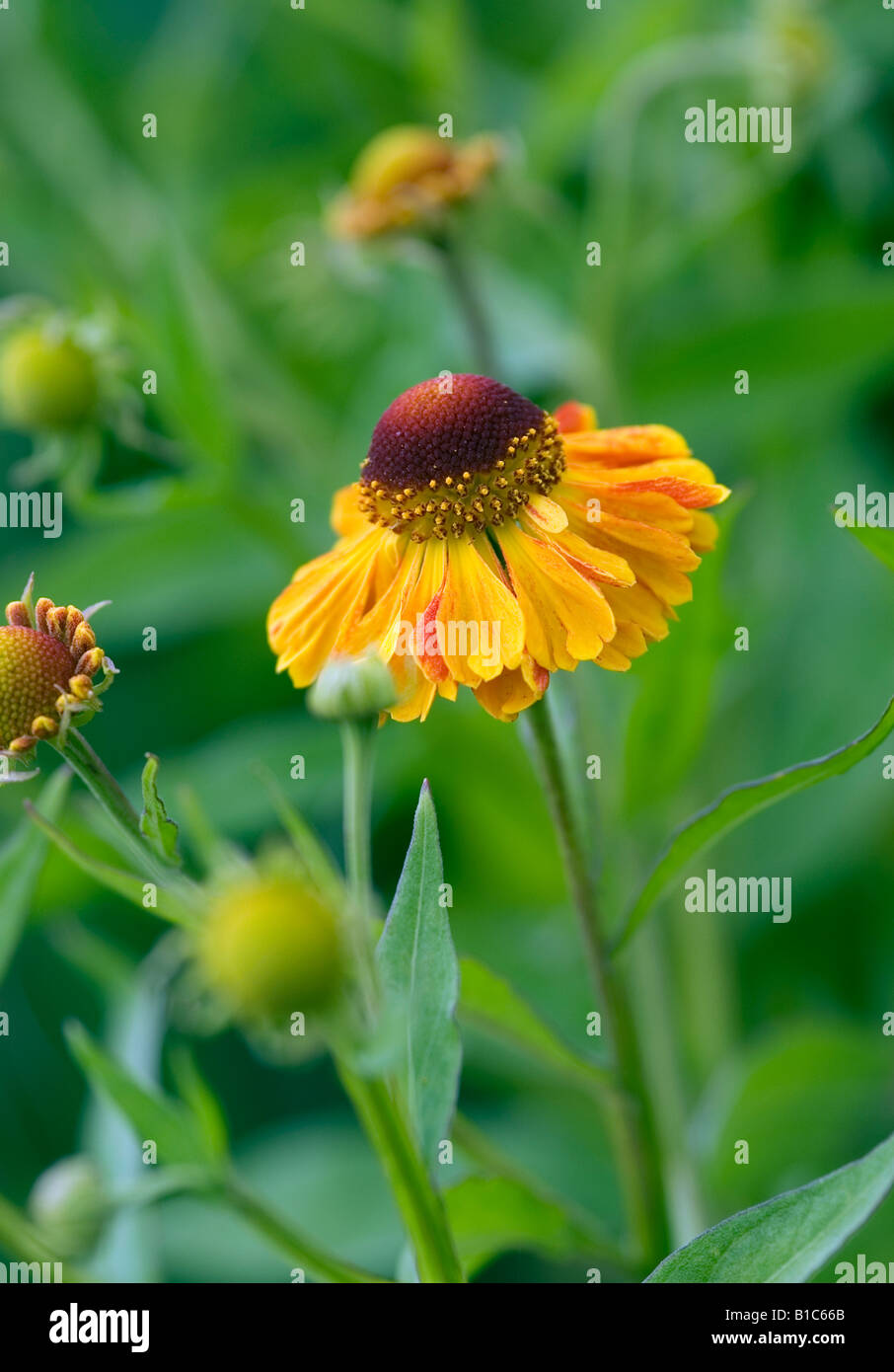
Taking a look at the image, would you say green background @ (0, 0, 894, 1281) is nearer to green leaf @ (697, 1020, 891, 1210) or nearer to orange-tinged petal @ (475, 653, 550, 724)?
green leaf @ (697, 1020, 891, 1210)

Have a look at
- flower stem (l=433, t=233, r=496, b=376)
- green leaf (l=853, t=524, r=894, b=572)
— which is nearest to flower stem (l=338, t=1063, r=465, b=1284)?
green leaf (l=853, t=524, r=894, b=572)

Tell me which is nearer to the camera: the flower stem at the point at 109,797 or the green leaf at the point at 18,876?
the flower stem at the point at 109,797

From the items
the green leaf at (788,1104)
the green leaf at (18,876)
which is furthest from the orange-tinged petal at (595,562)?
the green leaf at (788,1104)

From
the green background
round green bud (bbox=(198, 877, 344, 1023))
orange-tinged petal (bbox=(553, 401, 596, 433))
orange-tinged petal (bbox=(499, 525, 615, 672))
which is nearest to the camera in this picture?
round green bud (bbox=(198, 877, 344, 1023))

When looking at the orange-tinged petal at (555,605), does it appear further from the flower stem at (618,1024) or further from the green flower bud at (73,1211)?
the green flower bud at (73,1211)

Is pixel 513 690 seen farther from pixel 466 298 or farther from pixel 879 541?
pixel 466 298

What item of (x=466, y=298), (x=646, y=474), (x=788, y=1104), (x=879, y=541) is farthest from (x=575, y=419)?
(x=788, y=1104)
